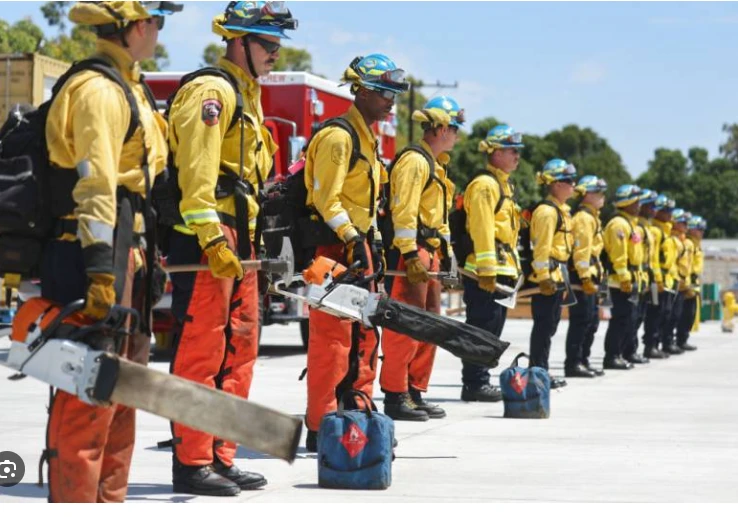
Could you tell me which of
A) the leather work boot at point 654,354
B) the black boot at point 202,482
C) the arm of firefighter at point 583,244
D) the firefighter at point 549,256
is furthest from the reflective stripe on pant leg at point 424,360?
the leather work boot at point 654,354

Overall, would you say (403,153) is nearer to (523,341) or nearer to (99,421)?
(99,421)

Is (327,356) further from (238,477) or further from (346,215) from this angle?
(238,477)

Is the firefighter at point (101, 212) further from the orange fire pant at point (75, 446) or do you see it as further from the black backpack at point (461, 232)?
the black backpack at point (461, 232)

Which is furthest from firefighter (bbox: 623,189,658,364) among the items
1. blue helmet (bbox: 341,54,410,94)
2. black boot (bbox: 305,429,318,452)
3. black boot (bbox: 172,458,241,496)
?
Result: black boot (bbox: 172,458,241,496)

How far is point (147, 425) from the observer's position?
433 inches

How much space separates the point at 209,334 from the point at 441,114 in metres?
4.78

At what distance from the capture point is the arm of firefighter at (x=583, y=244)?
1677 centimetres

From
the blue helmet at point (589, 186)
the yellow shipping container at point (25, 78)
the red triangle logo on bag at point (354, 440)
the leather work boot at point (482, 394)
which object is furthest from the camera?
the yellow shipping container at point (25, 78)

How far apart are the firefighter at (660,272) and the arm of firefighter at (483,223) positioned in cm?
796

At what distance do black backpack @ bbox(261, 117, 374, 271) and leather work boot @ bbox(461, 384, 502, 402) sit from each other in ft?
14.4

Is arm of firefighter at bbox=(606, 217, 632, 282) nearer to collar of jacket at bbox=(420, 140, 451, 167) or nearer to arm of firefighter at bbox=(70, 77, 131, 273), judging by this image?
collar of jacket at bbox=(420, 140, 451, 167)

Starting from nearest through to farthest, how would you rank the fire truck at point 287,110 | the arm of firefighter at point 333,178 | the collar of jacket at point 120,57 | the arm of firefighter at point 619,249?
the collar of jacket at point 120,57
the arm of firefighter at point 333,178
the fire truck at point 287,110
the arm of firefighter at point 619,249

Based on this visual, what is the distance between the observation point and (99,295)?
5797mm

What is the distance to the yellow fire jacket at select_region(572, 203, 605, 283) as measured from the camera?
16.8m
